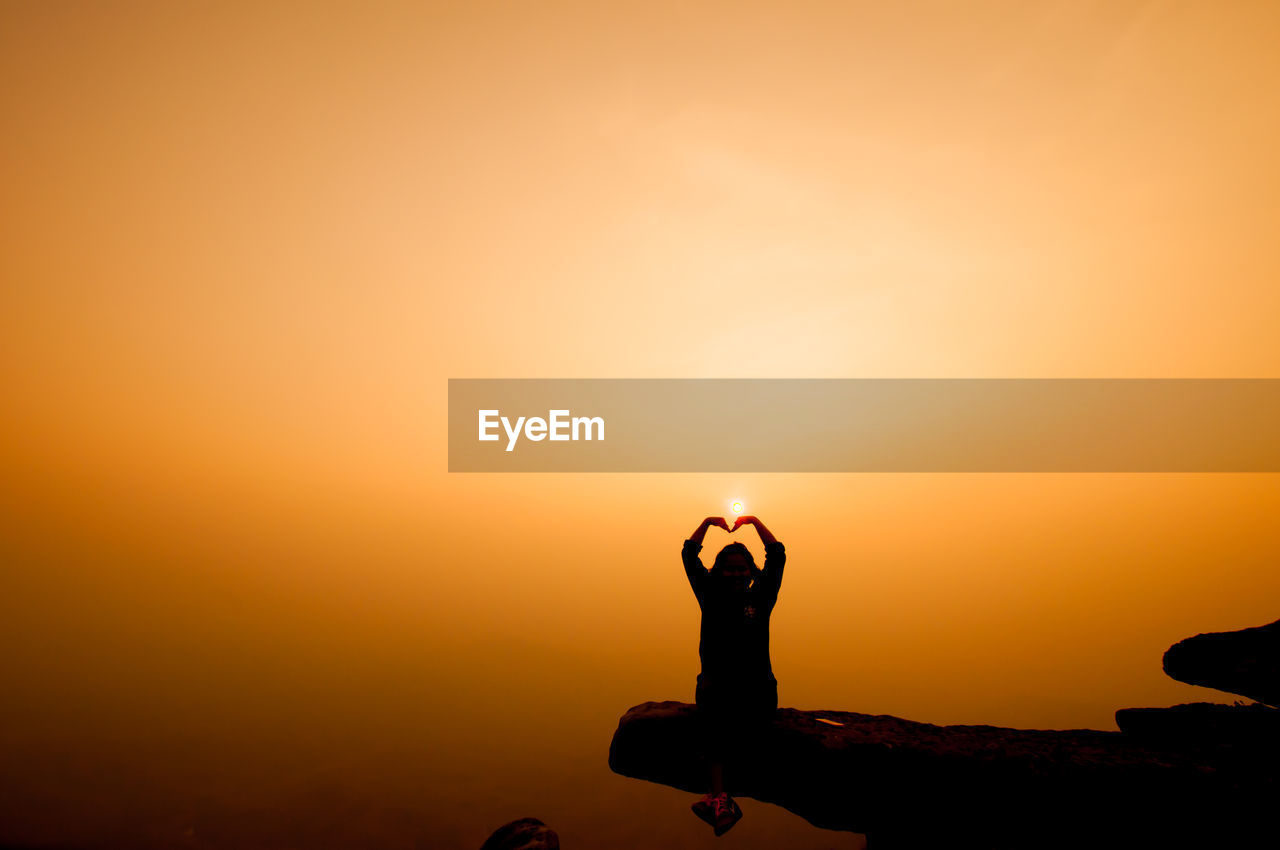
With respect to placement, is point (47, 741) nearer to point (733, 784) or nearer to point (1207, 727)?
point (733, 784)

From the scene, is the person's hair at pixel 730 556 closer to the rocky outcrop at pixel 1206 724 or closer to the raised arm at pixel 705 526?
the raised arm at pixel 705 526

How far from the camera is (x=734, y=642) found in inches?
243

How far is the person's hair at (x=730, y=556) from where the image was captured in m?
6.36

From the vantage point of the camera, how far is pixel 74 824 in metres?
34.7

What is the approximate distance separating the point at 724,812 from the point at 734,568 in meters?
2.35

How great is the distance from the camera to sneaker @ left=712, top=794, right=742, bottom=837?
573cm

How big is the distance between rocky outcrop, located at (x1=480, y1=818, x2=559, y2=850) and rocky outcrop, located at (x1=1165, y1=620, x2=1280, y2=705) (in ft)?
31.2

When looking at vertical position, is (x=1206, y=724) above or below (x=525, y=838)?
above

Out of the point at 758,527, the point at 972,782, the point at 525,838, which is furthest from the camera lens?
the point at 525,838

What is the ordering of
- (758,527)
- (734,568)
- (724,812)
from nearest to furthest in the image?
1. (724,812)
2. (734,568)
3. (758,527)

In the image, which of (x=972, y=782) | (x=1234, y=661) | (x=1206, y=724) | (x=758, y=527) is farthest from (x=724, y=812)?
(x=1234, y=661)

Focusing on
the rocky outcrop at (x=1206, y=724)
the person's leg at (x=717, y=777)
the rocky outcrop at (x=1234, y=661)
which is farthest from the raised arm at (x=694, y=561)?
the rocky outcrop at (x=1234, y=661)

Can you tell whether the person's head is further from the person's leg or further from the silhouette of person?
the person's leg

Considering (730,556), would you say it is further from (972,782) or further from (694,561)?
(972,782)
